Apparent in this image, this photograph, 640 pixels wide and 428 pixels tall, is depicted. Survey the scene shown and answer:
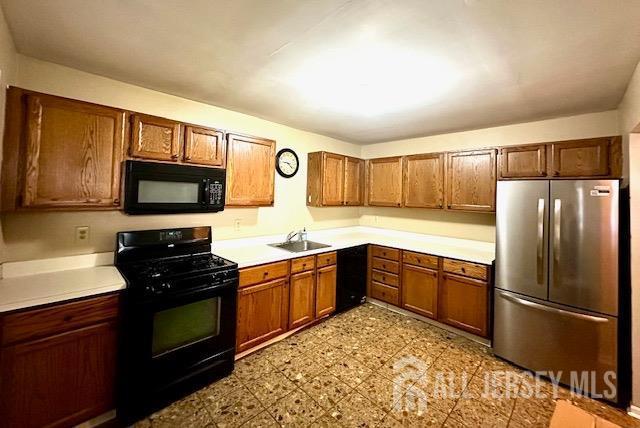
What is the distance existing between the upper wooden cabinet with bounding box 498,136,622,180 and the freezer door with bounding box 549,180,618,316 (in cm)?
54

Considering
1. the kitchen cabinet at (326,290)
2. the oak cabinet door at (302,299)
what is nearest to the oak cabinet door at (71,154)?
the oak cabinet door at (302,299)

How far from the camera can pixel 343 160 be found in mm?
3871

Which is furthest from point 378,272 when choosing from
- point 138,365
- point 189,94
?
point 189,94

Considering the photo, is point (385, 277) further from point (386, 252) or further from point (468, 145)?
point (468, 145)

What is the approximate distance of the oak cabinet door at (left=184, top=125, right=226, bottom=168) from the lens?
235 centimetres

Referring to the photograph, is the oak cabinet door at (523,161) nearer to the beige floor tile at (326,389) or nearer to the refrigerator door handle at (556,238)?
the refrigerator door handle at (556,238)

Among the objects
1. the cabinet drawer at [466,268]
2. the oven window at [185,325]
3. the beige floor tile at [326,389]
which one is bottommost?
the beige floor tile at [326,389]

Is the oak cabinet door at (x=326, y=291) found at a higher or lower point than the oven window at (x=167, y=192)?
lower

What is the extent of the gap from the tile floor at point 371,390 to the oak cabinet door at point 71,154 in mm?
1617

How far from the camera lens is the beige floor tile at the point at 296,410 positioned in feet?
5.86

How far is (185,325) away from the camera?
6.57 ft

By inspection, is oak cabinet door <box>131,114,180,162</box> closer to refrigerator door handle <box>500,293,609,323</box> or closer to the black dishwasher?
the black dishwasher

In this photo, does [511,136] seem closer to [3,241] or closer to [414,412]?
[414,412]

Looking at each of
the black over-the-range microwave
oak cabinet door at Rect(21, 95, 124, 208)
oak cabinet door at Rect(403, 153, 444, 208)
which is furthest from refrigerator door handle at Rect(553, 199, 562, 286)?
oak cabinet door at Rect(21, 95, 124, 208)
